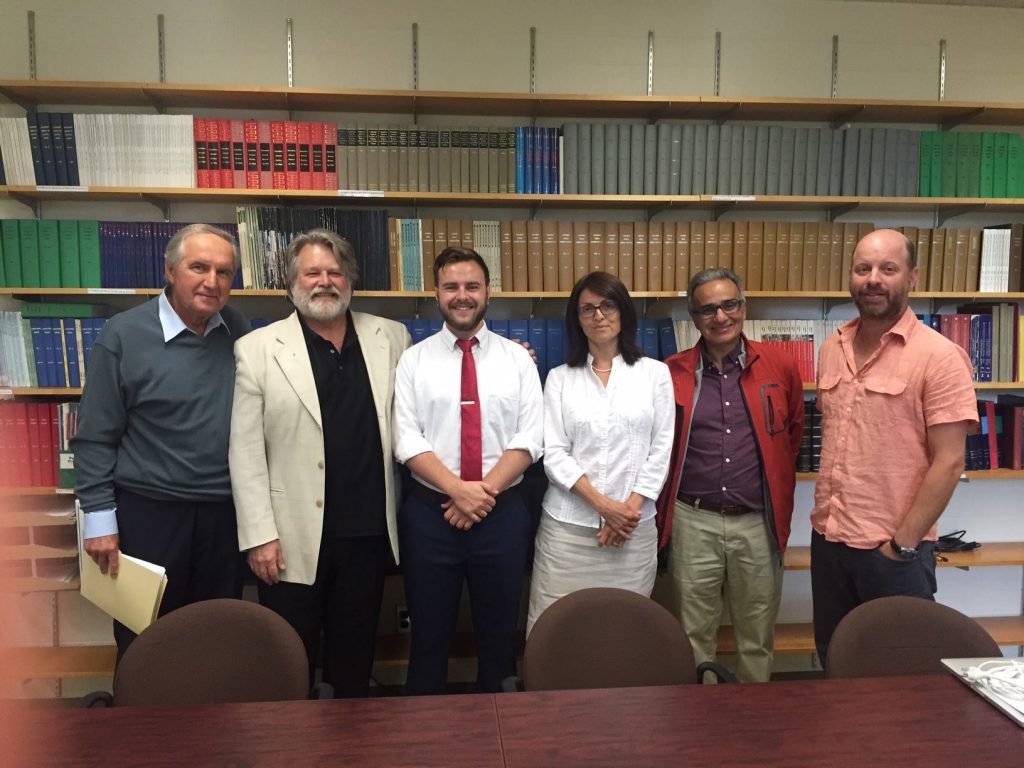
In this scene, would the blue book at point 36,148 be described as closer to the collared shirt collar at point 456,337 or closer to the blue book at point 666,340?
the collared shirt collar at point 456,337

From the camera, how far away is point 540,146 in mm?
3008

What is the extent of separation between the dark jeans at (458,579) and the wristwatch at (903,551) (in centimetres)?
114

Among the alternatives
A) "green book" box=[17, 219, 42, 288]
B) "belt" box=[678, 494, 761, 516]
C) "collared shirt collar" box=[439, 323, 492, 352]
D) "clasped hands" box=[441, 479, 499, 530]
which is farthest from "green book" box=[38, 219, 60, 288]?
"belt" box=[678, 494, 761, 516]

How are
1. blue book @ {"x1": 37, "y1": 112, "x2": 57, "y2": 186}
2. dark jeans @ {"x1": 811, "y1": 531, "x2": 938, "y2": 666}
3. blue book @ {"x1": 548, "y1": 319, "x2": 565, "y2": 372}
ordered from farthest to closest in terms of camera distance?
blue book @ {"x1": 548, "y1": 319, "x2": 565, "y2": 372} → blue book @ {"x1": 37, "y1": 112, "x2": 57, "y2": 186} → dark jeans @ {"x1": 811, "y1": 531, "x2": 938, "y2": 666}

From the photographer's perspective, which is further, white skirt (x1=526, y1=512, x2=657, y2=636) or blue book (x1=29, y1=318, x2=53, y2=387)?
blue book (x1=29, y1=318, x2=53, y2=387)

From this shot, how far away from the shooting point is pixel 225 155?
9.59 ft

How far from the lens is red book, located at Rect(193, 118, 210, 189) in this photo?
2893mm

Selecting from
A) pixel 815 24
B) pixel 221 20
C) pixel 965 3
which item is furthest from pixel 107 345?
pixel 965 3

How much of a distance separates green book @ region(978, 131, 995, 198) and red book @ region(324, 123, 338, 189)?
9.58ft

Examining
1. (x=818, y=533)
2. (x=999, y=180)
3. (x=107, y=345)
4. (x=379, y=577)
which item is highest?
(x=999, y=180)

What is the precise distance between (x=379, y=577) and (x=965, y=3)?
3.84 meters

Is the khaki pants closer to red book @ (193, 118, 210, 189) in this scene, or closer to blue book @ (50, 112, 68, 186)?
red book @ (193, 118, 210, 189)

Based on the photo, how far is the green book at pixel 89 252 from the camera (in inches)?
113

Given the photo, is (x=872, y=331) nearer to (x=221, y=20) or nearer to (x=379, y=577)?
(x=379, y=577)
